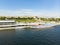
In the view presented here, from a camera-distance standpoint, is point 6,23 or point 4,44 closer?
point 4,44

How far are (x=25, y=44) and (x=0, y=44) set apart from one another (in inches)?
114

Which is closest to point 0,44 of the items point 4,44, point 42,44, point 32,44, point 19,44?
point 4,44

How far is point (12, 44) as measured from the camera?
16141 millimetres

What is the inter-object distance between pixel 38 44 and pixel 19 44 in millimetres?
2232

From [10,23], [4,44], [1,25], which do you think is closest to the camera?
[4,44]

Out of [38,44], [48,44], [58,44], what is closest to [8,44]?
[38,44]

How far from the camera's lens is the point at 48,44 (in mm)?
16406

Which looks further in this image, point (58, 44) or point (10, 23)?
point (10, 23)

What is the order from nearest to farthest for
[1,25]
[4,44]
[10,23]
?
[4,44] → [1,25] → [10,23]

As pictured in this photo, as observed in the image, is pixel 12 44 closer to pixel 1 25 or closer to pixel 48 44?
pixel 48 44

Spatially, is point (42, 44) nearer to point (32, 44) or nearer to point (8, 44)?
point (32, 44)

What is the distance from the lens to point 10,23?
126 ft

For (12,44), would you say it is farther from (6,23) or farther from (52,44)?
(6,23)

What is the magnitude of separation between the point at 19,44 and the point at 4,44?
174 centimetres
